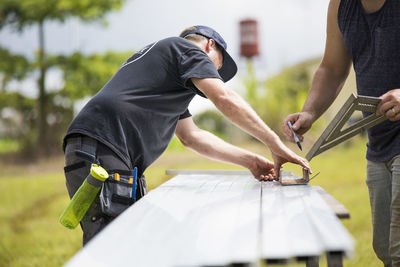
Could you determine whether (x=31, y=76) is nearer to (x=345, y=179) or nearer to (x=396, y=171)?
(x=345, y=179)

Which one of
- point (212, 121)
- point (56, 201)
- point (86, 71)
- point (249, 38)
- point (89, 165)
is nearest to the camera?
point (89, 165)

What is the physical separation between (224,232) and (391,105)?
3.02 feet

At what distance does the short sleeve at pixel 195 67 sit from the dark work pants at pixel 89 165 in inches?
15.8

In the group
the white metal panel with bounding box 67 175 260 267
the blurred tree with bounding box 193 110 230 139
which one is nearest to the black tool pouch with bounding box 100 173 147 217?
the white metal panel with bounding box 67 175 260 267

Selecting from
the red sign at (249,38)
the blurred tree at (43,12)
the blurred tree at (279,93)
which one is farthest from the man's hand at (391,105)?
the red sign at (249,38)

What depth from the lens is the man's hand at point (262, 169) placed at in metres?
1.93

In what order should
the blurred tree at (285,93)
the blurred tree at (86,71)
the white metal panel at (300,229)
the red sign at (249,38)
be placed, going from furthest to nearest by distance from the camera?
the red sign at (249,38) → the blurred tree at (86,71) → the blurred tree at (285,93) → the white metal panel at (300,229)

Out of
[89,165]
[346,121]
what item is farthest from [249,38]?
[89,165]

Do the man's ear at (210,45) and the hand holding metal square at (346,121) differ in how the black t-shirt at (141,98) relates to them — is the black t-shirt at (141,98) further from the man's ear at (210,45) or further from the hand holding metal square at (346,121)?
the hand holding metal square at (346,121)

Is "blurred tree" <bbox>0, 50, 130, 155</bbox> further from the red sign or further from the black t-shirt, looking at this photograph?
the black t-shirt

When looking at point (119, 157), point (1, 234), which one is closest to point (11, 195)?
point (1, 234)

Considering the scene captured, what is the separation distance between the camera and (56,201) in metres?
9.60

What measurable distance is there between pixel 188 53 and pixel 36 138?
1315 centimetres

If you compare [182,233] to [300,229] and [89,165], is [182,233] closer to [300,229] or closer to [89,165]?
[300,229]
